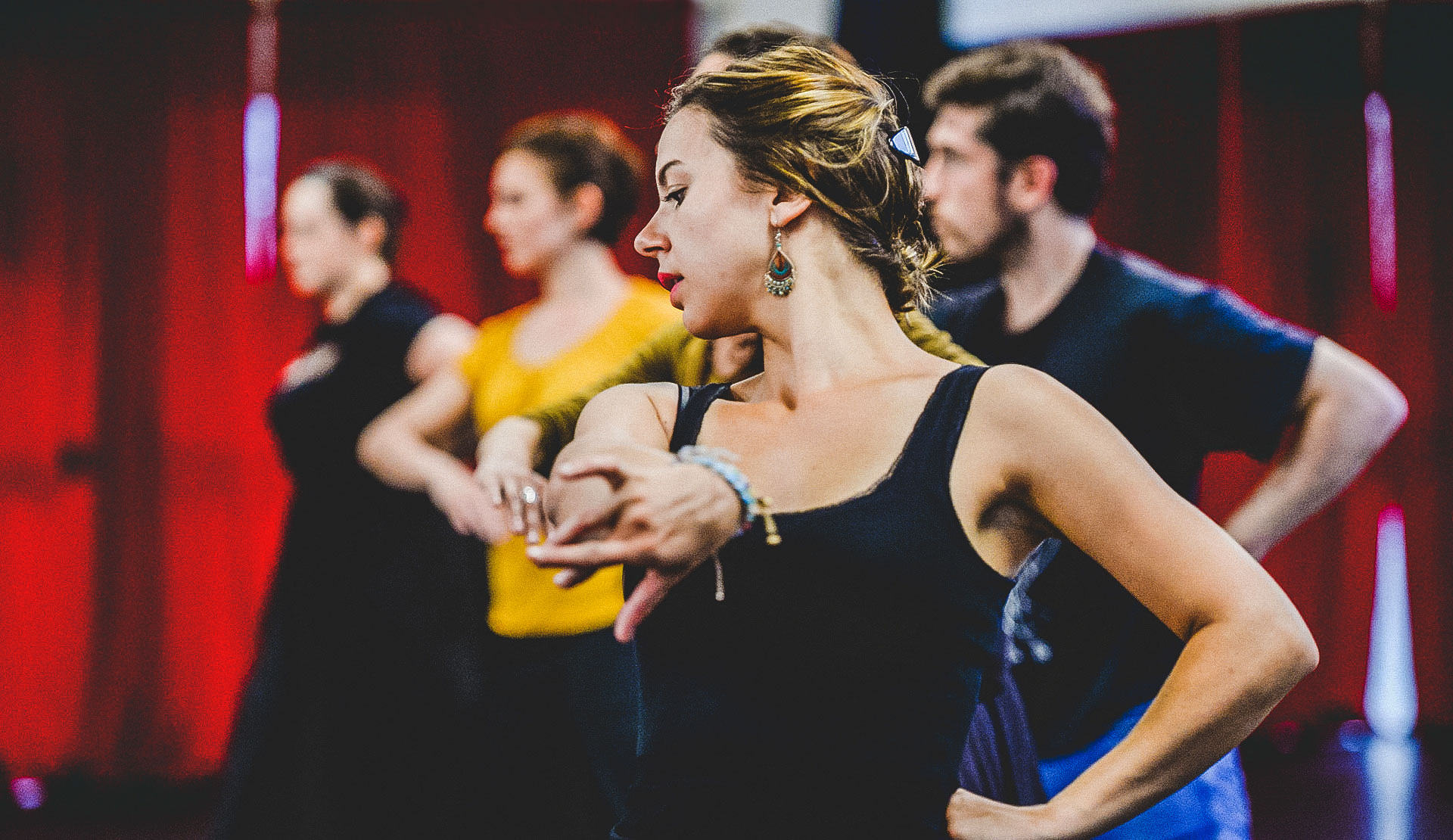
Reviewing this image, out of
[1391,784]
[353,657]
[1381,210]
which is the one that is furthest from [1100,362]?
[1381,210]

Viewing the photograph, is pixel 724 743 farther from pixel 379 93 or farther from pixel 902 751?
pixel 379 93

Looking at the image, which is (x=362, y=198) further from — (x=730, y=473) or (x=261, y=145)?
(x=730, y=473)

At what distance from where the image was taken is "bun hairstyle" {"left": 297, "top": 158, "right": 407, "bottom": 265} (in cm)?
288

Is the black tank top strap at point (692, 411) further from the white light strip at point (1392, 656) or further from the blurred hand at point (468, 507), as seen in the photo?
the white light strip at point (1392, 656)

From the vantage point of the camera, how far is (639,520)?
0.77 metres

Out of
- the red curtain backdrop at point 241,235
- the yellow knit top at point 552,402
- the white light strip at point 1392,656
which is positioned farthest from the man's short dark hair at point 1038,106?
the white light strip at point 1392,656

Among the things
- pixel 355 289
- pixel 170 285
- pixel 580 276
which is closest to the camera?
pixel 580 276

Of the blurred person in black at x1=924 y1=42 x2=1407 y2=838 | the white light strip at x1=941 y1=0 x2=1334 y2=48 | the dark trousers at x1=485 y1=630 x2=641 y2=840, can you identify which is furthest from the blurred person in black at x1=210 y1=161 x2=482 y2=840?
the white light strip at x1=941 y1=0 x2=1334 y2=48

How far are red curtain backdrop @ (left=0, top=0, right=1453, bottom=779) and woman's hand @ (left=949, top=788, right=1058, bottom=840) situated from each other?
3340 mm

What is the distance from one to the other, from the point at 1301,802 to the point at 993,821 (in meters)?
3.42

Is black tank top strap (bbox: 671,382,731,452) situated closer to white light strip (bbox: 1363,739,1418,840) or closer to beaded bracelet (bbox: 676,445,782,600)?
beaded bracelet (bbox: 676,445,782,600)

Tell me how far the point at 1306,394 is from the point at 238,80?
3618 mm

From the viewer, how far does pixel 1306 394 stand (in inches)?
70.1

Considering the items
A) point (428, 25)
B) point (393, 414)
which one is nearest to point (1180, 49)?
point (428, 25)
